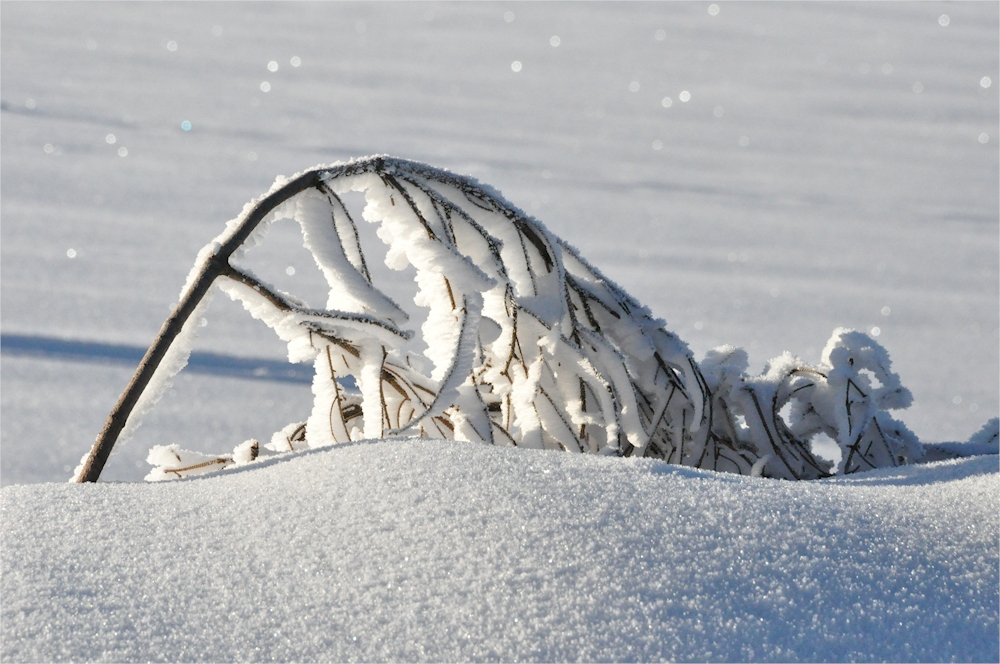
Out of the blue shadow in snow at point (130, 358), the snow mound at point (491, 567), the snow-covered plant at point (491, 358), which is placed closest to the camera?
the snow mound at point (491, 567)

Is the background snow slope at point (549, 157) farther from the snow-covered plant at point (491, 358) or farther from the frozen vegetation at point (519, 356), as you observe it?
the snow-covered plant at point (491, 358)

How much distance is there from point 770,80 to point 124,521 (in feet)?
19.8

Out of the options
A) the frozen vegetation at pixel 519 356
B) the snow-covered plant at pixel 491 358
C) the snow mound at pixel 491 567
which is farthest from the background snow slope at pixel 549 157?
the snow mound at pixel 491 567

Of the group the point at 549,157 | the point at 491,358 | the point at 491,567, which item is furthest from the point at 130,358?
the point at 549,157

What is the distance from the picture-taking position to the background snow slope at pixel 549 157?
245cm

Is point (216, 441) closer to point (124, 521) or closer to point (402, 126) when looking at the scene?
point (124, 521)

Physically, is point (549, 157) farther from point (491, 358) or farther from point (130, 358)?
point (491, 358)

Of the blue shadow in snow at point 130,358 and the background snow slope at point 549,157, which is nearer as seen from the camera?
the blue shadow in snow at point 130,358

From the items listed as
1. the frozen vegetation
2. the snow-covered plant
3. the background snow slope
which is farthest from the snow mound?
the background snow slope

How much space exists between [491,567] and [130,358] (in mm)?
1916

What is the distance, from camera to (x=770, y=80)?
611 cm

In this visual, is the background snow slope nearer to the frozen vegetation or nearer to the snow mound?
the frozen vegetation

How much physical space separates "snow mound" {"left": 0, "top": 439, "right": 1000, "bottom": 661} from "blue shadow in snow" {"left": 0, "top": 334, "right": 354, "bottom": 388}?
1566 mm

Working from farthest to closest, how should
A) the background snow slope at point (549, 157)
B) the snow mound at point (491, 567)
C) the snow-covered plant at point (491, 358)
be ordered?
the background snow slope at point (549, 157) → the snow-covered plant at point (491, 358) → the snow mound at point (491, 567)
